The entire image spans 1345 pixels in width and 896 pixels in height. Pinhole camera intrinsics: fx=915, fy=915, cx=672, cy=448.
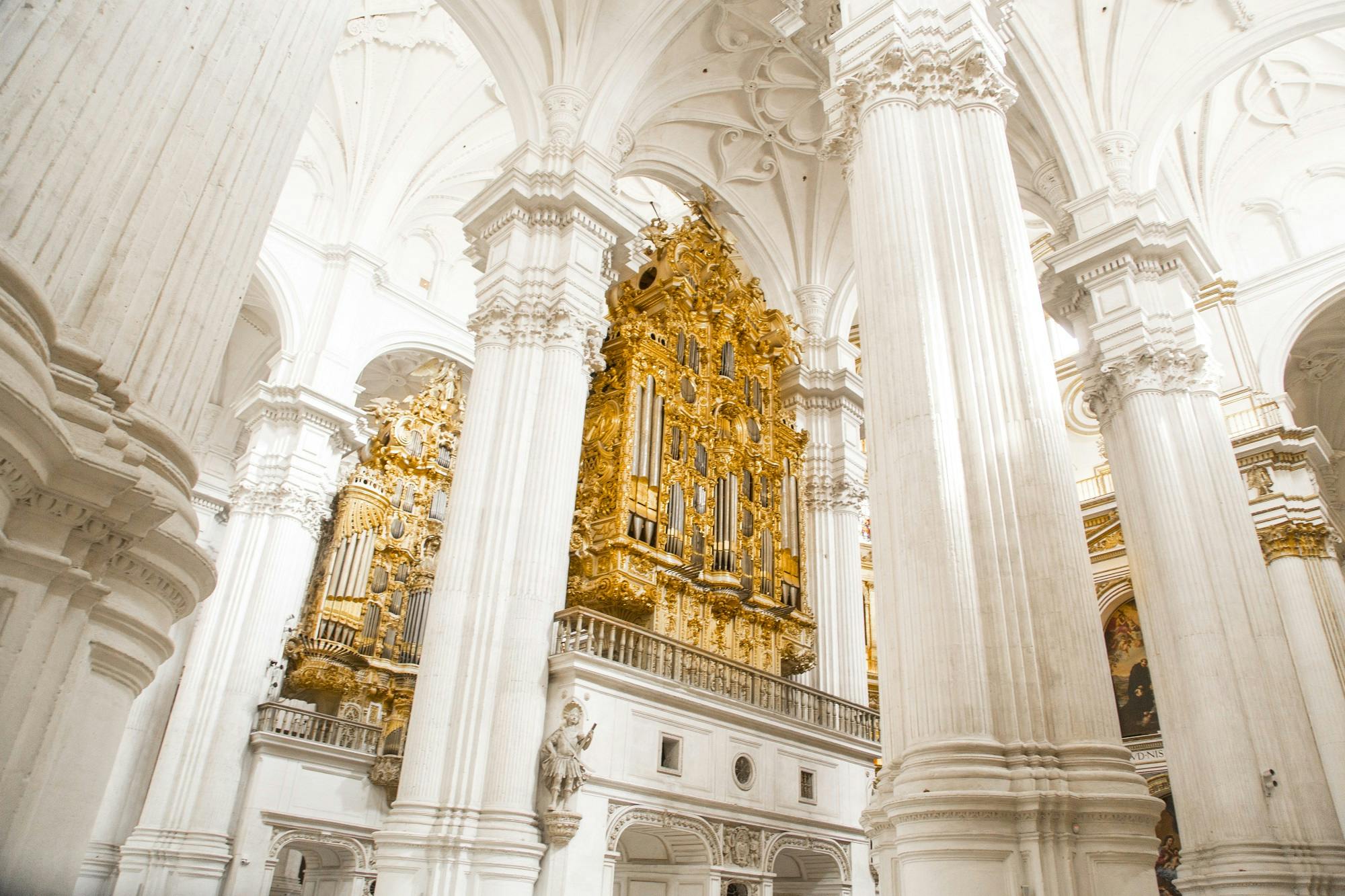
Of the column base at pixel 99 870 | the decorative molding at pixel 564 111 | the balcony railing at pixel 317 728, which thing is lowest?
the column base at pixel 99 870

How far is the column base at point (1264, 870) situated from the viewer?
28.7ft

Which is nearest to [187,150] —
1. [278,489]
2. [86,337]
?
[86,337]

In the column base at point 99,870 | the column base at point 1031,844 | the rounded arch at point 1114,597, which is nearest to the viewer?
the column base at point 1031,844

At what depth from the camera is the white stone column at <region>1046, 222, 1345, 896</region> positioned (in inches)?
362

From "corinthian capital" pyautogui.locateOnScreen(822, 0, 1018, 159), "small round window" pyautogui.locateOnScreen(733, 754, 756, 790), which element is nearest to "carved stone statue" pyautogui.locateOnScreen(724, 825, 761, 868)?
"small round window" pyautogui.locateOnScreen(733, 754, 756, 790)

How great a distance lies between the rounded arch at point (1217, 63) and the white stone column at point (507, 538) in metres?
7.41

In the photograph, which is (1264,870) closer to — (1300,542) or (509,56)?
(1300,542)

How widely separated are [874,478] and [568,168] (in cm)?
751

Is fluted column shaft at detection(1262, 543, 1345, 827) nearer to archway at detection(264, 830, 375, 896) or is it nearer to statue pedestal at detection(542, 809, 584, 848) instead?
statue pedestal at detection(542, 809, 584, 848)

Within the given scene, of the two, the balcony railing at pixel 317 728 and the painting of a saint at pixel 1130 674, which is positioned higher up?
the painting of a saint at pixel 1130 674

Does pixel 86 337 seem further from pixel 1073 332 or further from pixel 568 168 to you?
pixel 1073 332

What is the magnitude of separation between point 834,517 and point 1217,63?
890cm

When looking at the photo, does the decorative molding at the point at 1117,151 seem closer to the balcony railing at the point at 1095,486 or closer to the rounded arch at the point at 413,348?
the balcony railing at the point at 1095,486

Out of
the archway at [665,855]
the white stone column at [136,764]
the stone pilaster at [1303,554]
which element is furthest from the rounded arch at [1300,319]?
the white stone column at [136,764]
